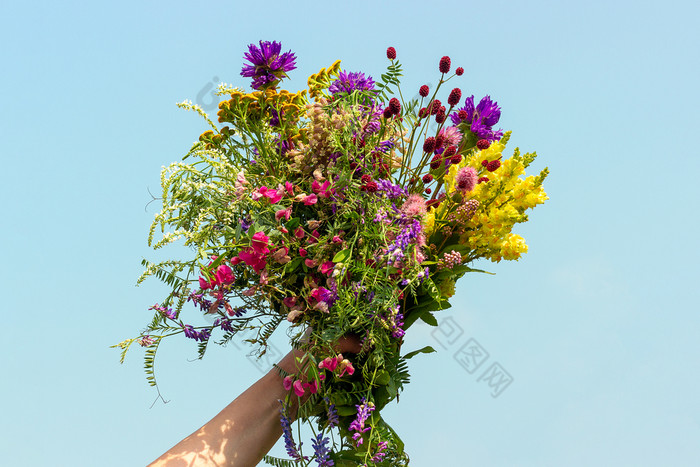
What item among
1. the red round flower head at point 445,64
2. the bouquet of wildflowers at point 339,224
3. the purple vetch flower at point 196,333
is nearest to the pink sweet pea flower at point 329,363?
the bouquet of wildflowers at point 339,224

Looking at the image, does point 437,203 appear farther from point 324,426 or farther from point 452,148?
point 324,426

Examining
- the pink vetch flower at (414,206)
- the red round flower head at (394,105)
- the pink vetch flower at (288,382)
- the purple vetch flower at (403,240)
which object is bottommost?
the pink vetch flower at (288,382)

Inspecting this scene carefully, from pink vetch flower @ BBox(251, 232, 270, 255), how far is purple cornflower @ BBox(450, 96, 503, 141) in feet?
2.39

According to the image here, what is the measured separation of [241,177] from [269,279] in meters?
0.31

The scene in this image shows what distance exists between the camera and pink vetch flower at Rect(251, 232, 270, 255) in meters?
1.68

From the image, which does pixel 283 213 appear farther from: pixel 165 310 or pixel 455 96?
pixel 455 96

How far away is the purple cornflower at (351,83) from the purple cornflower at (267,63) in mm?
167

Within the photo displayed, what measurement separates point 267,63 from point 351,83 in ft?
0.91

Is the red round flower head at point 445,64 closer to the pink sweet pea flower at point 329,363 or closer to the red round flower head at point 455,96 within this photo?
the red round flower head at point 455,96

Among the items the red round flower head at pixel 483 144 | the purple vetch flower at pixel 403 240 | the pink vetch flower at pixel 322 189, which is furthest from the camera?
the red round flower head at pixel 483 144

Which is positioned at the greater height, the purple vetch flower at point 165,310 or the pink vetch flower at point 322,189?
the purple vetch flower at point 165,310

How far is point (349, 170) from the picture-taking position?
177cm

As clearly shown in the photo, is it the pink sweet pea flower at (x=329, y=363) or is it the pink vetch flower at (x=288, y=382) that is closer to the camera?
the pink sweet pea flower at (x=329, y=363)

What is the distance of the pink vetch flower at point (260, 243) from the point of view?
1677mm
